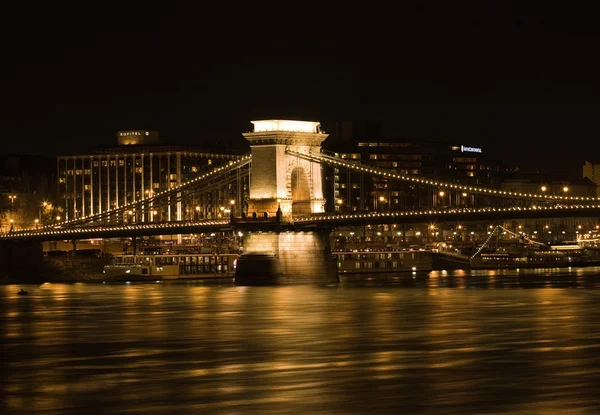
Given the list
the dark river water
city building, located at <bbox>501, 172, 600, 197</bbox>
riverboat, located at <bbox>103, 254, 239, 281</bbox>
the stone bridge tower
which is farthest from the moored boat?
city building, located at <bbox>501, 172, 600, 197</bbox>

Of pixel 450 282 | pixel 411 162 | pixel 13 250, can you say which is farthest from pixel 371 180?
pixel 450 282

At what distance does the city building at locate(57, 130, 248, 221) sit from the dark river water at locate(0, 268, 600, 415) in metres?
84.9

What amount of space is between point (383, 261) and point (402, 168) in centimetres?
5400

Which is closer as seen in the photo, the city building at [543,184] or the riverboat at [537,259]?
the riverboat at [537,259]

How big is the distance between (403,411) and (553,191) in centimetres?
14466

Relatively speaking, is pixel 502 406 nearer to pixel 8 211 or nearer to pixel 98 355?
pixel 98 355

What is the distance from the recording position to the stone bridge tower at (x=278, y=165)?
7844cm

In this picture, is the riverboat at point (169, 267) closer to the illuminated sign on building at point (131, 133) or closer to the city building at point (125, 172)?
the city building at point (125, 172)

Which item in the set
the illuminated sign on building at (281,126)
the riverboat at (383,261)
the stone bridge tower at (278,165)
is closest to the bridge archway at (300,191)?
the stone bridge tower at (278,165)

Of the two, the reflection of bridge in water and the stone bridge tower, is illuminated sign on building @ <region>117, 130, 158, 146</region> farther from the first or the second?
the stone bridge tower

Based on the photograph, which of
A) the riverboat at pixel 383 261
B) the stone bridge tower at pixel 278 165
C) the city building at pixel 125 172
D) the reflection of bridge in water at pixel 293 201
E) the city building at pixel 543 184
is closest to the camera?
the reflection of bridge in water at pixel 293 201

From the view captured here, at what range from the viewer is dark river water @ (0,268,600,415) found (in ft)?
90.5

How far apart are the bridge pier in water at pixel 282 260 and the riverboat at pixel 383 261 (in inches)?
904

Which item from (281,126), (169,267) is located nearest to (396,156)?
(169,267)
